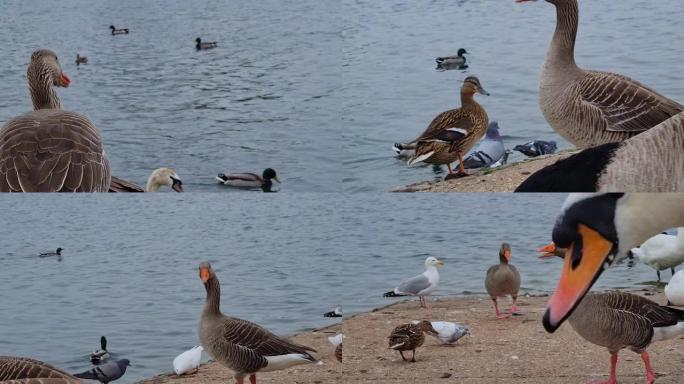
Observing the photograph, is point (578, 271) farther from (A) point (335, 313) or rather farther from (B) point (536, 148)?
(B) point (536, 148)

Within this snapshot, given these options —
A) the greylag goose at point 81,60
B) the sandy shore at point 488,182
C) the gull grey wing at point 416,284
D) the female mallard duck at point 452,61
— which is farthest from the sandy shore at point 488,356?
the greylag goose at point 81,60

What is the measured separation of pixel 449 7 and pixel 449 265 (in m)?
6.14

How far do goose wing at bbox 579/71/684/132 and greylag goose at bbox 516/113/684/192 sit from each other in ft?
2.61

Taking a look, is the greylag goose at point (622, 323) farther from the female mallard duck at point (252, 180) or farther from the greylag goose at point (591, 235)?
the female mallard duck at point (252, 180)

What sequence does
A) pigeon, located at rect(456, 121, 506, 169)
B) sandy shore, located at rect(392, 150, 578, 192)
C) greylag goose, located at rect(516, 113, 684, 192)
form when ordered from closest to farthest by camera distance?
greylag goose, located at rect(516, 113, 684, 192) < sandy shore, located at rect(392, 150, 578, 192) < pigeon, located at rect(456, 121, 506, 169)

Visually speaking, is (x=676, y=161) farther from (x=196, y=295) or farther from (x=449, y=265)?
(x=196, y=295)

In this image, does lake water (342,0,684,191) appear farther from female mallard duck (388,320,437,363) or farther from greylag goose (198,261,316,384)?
greylag goose (198,261,316,384)

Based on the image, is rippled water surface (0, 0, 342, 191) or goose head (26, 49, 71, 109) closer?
goose head (26, 49, 71, 109)

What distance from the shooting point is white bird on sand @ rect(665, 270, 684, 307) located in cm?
495

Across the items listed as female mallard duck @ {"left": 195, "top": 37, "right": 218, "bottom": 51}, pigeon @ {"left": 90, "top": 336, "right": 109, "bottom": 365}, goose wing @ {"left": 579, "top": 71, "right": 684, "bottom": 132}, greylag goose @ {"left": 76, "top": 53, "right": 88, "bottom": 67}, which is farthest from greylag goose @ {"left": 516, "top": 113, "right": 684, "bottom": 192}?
female mallard duck @ {"left": 195, "top": 37, "right": 218, "bottom": 51}

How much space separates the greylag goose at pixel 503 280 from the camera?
185 inches

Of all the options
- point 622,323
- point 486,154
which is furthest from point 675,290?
point 486,154

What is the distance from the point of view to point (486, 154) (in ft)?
18.8

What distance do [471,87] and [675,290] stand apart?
2002 millimetres
